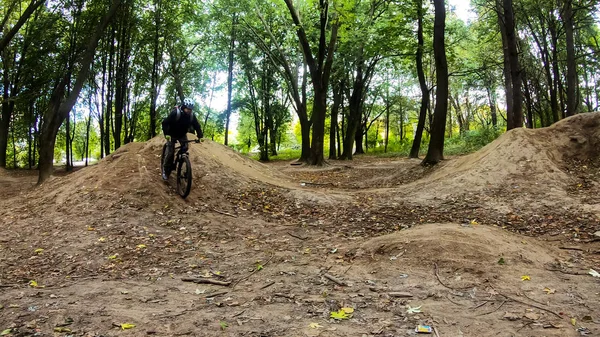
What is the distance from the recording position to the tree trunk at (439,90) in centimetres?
1223

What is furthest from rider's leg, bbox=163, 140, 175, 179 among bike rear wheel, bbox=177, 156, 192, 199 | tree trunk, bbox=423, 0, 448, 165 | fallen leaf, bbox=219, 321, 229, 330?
tree trunk, bbox=423, 0, 448, 165

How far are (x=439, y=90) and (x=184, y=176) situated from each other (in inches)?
331

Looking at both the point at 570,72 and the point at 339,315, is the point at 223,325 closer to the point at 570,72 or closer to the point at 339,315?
the point at 339,315

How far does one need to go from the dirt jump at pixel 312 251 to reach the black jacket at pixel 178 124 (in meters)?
1.11

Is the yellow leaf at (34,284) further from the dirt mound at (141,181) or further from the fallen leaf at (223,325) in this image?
the dirt mound at (141,181)

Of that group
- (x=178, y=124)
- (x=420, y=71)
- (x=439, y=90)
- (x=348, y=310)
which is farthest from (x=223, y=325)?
(x=420, y=71)

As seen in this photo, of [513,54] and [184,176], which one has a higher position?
[513,54]

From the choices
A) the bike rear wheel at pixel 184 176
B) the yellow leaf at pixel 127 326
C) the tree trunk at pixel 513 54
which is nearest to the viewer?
the yellow leaf at pixel 127 326

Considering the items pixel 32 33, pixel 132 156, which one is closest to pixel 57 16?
pixel 32 33

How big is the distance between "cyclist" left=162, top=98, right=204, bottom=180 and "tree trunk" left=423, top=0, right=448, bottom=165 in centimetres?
758

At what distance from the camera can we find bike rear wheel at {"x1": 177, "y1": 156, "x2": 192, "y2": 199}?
7.90 metres

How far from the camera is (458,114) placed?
3912 centimetres

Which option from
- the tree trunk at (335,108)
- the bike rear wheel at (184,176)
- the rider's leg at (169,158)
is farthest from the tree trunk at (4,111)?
the bike rear wheel at (184,176)

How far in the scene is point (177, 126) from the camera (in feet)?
26.7
